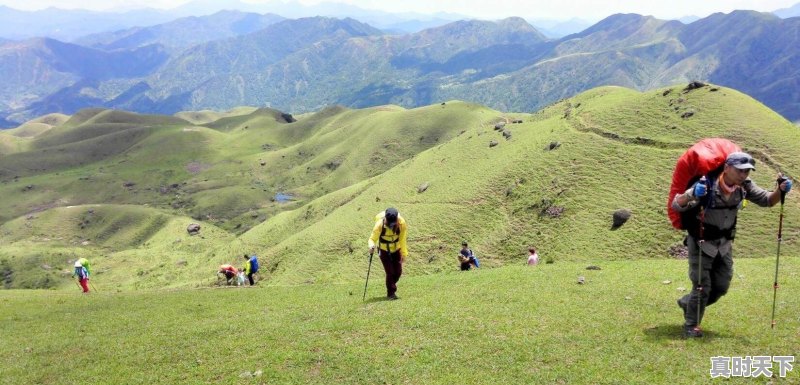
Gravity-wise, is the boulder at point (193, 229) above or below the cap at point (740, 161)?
below

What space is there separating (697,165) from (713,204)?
3.55ft

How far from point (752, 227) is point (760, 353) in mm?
34350

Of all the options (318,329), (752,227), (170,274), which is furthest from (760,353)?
(170,274)

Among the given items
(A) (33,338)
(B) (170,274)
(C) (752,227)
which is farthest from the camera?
(B) (170,274)

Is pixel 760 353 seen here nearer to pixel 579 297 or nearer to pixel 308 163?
pixel 579 297

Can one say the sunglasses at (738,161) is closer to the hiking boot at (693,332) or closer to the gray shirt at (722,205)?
the gray shirt at (722,205)

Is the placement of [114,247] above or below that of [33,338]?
below

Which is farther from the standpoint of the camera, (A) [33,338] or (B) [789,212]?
(B) [789,212]

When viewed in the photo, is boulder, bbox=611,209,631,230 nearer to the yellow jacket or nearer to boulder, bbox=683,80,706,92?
boulder, bbox=683,80,706,92

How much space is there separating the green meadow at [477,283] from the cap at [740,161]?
4.85 m

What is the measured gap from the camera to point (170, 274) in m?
76.9

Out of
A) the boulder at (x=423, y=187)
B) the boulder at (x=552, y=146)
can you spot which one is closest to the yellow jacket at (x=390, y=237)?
the boulder at (x=552, y=146)

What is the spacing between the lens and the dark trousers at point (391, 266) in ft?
64.8

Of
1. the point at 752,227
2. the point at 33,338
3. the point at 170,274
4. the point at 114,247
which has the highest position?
the point at 33,338
